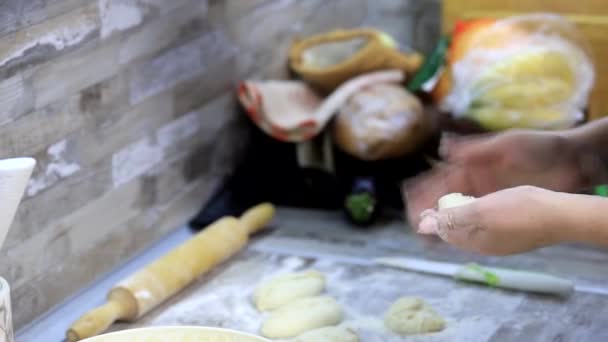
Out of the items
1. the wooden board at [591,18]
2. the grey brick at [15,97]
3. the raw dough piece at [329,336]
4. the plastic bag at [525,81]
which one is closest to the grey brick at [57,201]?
the grey brick at [15,97]

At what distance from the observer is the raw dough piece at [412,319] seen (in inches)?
49.9

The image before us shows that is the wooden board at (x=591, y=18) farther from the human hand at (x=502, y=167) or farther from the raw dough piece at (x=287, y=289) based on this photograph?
the raw dough piece at (x=287, y=289)

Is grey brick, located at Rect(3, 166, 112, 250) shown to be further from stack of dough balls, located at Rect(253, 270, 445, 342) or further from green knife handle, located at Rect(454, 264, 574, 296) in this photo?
green knife handle, located at Rect(454, 264, 574, 296)

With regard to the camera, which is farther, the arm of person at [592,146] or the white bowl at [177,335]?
the arm of person at [592,146]

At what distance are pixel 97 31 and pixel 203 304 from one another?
433mm

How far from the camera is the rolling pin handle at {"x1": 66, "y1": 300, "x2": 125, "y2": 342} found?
49.6 inches

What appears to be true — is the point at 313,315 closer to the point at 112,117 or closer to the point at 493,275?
the point at 493,275

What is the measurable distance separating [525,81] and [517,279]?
17.0 inches

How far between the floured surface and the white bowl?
247mm

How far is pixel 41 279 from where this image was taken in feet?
4.40

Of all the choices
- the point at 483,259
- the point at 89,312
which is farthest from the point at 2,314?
the point at 483,259

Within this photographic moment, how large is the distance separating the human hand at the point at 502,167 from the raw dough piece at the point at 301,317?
0.56ft

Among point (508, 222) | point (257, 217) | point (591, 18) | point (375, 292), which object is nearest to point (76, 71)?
point (257, 217)

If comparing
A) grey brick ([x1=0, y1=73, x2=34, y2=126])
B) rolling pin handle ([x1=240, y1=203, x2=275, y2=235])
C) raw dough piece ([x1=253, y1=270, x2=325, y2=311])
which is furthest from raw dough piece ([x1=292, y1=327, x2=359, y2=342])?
grey brick ([x1=0, y1=73, x2=34, y2=126])
